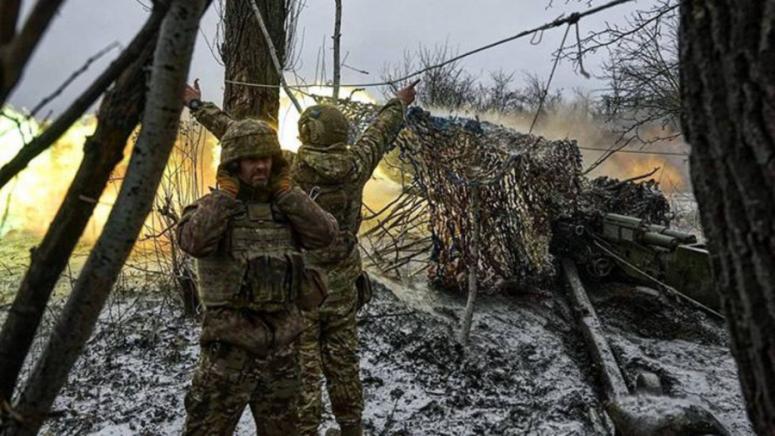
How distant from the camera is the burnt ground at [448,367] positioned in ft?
14.6

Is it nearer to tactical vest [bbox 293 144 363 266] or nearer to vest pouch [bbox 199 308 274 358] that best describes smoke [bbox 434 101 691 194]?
tactical vest [bbox 293 144 363 266]

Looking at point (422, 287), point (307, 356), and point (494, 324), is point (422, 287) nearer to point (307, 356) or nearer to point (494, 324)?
point (494, 324)

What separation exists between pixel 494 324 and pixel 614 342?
1234 millimetres

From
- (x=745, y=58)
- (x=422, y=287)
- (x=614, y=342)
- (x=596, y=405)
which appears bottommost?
(x=596, y=405)

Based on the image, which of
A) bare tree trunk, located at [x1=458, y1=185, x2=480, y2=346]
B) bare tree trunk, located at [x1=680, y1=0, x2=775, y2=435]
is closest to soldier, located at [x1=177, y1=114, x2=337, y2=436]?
bare tree trunk, located at [x1=680, y1=0, x2=775, y2=435]

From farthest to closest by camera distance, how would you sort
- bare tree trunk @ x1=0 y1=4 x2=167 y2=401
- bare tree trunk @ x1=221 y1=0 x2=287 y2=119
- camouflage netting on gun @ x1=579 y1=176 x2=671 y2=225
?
camouflage netting on gun @ x1=579 y1=176 x2=671 y2=225
bare tree trunk @ x1=221 y1=0 x2=287 y2=119
bare tree trunk @ x1=0 y1=4 x2=167 y2=401

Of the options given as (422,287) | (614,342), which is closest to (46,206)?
(422,287)

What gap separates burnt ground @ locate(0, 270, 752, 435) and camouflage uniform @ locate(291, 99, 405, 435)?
2.42ft

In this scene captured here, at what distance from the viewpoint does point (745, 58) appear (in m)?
1.28

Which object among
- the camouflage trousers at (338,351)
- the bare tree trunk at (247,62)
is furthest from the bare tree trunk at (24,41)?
the bare tree trunk at (247,62)

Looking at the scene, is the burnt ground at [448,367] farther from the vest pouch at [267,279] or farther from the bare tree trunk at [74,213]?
the bare tree trunk at [74,213]

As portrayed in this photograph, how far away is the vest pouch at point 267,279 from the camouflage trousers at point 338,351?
0.79 m

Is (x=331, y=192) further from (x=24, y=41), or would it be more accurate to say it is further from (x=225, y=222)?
(x=24, y=41)

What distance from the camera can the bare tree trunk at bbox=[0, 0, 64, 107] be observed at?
0.64 m
